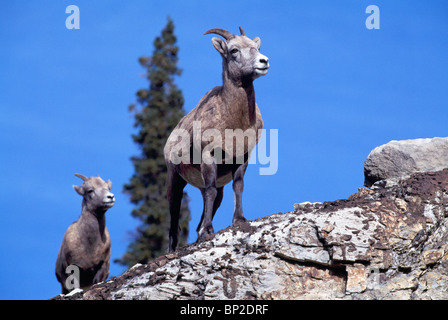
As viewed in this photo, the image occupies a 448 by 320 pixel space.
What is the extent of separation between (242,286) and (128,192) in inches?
471

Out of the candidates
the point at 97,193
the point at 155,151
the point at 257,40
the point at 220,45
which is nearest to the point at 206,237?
the point at 220,45

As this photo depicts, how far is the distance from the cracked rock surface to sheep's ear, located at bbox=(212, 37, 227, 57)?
2.87m

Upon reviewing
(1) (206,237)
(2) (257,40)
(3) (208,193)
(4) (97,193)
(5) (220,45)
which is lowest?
(1) (206,237)

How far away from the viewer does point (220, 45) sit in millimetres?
12336

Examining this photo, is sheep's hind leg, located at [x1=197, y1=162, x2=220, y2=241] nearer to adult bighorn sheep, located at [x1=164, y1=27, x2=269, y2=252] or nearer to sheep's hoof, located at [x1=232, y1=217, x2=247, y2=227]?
adult bighorn sheep, located at [x1=164, y1=27, x2=269, y2=252]

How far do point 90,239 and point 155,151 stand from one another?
629 centimetres

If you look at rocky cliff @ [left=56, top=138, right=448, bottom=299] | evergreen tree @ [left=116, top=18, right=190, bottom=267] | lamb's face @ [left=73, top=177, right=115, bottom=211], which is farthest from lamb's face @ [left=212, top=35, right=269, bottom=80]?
evergreen tree @ [left=116, top=18, right=190, bottom=267]

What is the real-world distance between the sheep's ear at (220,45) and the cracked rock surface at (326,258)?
2873 millimetres

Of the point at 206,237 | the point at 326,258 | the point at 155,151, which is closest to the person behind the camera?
the point at 326,258

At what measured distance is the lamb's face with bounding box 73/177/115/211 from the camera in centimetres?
1636

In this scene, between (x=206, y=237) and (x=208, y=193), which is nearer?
(x=206, y=237)

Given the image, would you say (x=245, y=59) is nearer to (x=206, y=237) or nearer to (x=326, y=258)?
(x=206, y=237)

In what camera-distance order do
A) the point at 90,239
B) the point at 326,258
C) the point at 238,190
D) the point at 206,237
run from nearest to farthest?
1. the point at 326,258
2. the point at 206,237
3. the point at 238,190
4. the point at 90,239

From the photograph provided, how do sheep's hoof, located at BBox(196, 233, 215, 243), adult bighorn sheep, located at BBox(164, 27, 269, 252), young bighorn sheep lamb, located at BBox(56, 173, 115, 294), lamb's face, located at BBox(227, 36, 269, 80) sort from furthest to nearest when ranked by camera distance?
1. young bighorn sheep lamb, located at BBox(56, 173, 115, 294)
2. adult bighorn sheep, located at BBox(164, 27, 269, 252)
3. lamb's face, located at BBox(227, 36, 269, 80)
4. sheep's hoof, located at BBox(196, 233, 215, 243)
